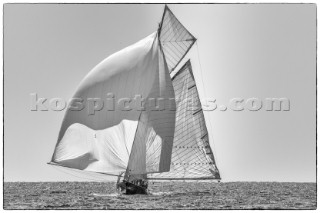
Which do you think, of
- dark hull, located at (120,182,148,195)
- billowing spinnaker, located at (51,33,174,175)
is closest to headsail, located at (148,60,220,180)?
dark hull, located at (120,182,148,195)

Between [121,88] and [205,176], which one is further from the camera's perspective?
[205,176]

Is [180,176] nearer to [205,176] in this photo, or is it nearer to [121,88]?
[205,176]

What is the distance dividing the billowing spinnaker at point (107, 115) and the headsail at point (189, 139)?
285cm

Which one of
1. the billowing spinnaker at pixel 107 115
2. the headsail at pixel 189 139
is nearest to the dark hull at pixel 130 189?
the headsail at pixel 189 139

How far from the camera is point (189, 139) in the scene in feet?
143

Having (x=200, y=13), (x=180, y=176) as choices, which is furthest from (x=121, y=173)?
(x=200, y=13)

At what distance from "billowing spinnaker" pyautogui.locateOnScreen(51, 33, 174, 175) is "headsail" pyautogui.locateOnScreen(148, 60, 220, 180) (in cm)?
285

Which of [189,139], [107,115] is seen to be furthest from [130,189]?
[107,115]

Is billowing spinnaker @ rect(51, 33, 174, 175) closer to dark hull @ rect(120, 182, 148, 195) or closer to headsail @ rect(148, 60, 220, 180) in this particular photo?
headsail @ rect(148, 60, 220, 180)

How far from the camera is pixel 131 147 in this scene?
40625mm

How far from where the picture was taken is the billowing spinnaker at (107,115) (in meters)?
40.7

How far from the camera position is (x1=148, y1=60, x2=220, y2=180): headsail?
142 ft

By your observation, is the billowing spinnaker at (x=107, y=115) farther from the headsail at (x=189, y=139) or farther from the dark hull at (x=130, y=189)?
the dark hull at (x=130, y=189)

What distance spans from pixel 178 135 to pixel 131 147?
396 centimetres
